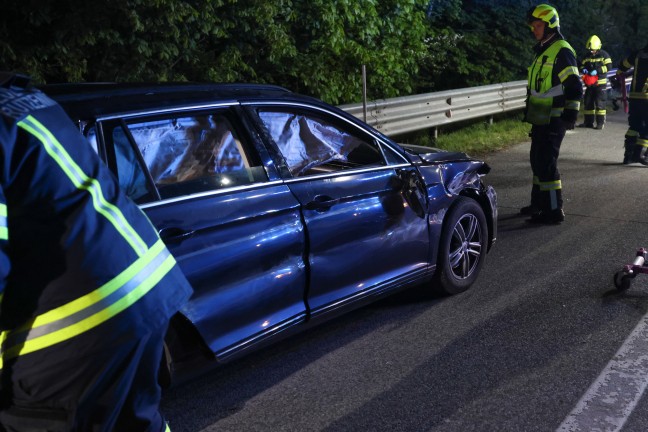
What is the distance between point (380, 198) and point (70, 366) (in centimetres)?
327

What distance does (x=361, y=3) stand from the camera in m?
11.2

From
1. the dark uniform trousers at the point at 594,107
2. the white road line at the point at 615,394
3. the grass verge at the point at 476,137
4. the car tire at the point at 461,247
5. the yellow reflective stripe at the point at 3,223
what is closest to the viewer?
the yellow reflective stripe at the point at 3,223

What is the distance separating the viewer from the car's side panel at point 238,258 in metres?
3.50

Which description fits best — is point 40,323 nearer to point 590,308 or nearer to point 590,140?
point 590,308

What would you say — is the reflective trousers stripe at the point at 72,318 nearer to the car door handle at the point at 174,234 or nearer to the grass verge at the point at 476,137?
the car door handle at the point at 174,234

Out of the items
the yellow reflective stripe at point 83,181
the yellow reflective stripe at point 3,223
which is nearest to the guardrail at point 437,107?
the yellow reflective stripe at point 83,181

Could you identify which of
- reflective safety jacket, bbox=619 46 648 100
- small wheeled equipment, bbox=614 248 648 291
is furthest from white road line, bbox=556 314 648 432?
reflective safety jacket, bbox=619 46 648 100

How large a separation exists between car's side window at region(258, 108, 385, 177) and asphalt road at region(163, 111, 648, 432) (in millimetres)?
1075

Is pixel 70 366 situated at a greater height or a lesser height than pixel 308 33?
lesser

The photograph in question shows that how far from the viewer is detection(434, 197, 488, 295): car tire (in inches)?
207

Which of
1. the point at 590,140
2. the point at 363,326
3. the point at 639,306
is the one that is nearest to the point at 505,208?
the point at 639,306

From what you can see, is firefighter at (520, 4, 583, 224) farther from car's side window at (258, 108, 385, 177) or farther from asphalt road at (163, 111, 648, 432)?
car's side window at (258, 108, 385, 177)

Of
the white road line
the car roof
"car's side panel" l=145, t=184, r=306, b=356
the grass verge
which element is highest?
the car roof

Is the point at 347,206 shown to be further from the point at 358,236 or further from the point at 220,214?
the point at 220,214
